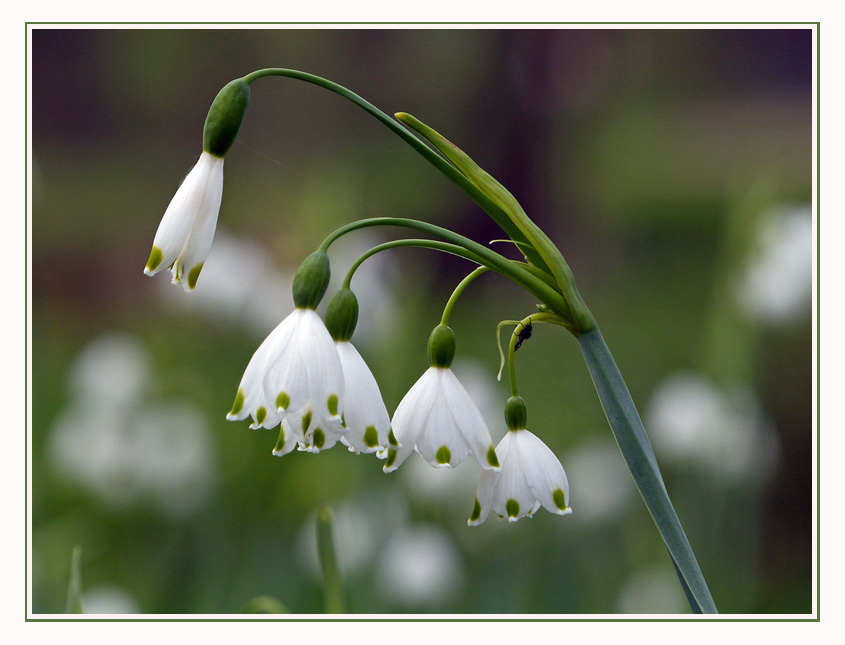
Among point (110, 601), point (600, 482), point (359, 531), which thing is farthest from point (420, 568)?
point (110, 601)

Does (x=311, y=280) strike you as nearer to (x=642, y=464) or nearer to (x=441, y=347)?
(x=441, y=347)

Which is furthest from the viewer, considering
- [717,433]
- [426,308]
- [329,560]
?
[426,308]

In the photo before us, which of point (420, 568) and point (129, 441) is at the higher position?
point (129, 441)

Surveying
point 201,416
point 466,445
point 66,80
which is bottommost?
point 201,416

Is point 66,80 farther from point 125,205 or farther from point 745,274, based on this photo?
point 745,274

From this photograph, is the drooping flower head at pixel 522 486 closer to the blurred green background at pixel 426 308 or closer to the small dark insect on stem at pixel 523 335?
the small dark insect on stem at pixel 523 335

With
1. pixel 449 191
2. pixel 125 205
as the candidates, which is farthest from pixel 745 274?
pixel 125 205
